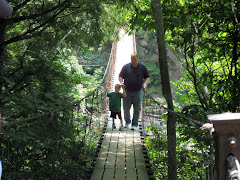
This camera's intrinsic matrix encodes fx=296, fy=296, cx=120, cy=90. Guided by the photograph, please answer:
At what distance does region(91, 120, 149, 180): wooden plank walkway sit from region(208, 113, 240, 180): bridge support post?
5.89 ft

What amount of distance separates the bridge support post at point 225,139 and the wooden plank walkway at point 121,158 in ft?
5.89

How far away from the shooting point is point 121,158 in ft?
10.8

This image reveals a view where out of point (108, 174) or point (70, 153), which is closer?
point (70, 153)

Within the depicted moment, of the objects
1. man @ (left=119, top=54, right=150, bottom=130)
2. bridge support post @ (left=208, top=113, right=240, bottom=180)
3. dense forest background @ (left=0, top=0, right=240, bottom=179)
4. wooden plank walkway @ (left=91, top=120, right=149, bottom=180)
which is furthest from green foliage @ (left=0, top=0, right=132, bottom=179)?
bridge support post @ (left=208, top=113, right=240, bottom=180)

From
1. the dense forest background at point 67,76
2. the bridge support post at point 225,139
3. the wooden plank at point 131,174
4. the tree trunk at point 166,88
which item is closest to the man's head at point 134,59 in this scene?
the dense forest background at point 67,76

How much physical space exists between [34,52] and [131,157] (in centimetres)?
156

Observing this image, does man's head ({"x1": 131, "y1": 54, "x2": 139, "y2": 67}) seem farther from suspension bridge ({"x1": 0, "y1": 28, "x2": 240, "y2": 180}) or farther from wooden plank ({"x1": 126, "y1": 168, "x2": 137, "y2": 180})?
wooden plank ({"x1": 126, "y1": 168, "x2": 137, "y2": 180})

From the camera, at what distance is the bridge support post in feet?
3.54

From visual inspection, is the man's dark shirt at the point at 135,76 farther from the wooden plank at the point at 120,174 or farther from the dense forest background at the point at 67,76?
the wooden plank at the point at 120,174

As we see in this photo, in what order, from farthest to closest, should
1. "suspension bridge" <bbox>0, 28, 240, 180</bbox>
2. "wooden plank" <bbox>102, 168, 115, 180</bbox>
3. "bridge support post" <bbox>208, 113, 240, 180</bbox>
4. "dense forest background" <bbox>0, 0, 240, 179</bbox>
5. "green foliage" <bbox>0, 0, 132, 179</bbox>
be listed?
1. "wooden plank" <bbox>102, 168, 115, 180</bbox>
2. "dense forest background" <bbox>0, 0, 240, 179</bbox>
3. "green foliage" <bbox>0, 0, 132, 179</bbox>
4. "suspension bridge" <bbox>0, 28, 240, 180</bbox>
5. "bridge support post" <bbox>208, 113, 240, 180</bbox>

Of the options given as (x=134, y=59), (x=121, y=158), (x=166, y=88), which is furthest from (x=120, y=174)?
(x=134, y=59)

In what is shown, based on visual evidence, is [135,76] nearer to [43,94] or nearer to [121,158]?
[121,158]

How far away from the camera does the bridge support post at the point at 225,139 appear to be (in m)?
1.08

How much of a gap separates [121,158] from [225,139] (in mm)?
2289
